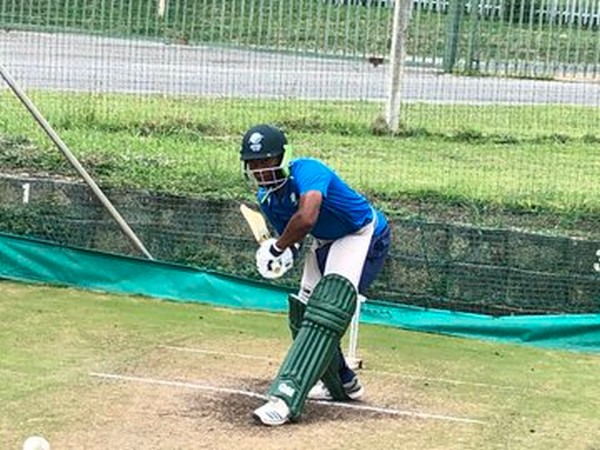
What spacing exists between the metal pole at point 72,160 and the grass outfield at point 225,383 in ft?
1.70

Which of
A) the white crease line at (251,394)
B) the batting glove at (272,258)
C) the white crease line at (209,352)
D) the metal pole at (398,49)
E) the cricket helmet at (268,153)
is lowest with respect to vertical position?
the white crease line at (209,352)

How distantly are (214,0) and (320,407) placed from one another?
5.74 metres

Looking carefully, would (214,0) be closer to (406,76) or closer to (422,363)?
(406,76)

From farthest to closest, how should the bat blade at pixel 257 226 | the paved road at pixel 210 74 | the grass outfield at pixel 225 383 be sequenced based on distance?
the paved road at pixel 210 74 → the bat blade at pixel 257 226 → the grass outfield at pixel 225 383

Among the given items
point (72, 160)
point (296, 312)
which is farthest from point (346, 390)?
point (72, 160)

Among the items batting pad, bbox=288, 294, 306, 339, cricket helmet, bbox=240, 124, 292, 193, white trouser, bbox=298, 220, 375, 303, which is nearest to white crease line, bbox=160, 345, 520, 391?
batting pad, bbox=288, 294, 306, 339

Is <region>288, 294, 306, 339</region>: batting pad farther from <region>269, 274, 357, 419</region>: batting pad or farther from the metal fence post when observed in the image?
the metal fence post

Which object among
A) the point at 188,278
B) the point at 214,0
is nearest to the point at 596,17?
the point at 214,0

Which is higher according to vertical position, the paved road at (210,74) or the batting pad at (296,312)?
the paved road at (210,74)

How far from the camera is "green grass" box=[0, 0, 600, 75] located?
40.4ft

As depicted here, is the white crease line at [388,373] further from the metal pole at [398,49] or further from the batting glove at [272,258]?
the metal pole at [398,49]

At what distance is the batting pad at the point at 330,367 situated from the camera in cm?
779

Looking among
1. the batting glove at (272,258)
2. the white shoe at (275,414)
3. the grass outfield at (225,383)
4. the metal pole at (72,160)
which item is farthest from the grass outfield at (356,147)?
the white shoe at (275,414)

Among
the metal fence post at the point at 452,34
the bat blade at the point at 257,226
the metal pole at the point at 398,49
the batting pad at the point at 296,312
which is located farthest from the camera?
the metal pole at the point at 398,49
